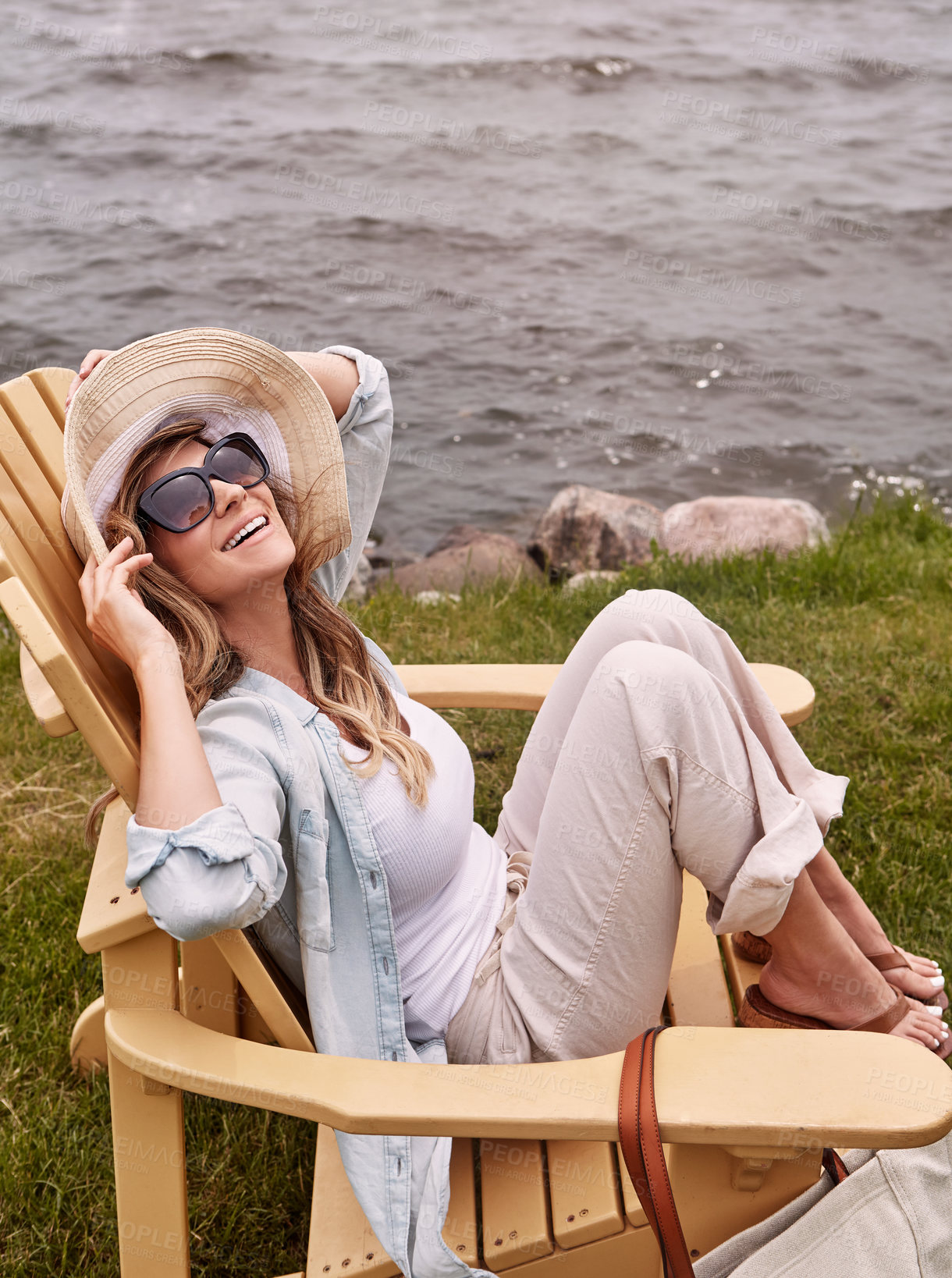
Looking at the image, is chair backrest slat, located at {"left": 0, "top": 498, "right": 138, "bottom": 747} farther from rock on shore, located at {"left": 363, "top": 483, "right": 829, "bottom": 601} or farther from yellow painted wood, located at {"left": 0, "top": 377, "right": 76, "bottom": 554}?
rock on shore, located at {"left": 363, "top": 483, "right": 829, "bottom": 601}

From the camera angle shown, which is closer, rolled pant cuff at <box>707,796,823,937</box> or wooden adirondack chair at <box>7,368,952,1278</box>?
wooden adirondack chair at <box>7,368,952,1278</box>

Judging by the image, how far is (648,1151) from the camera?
1554 millimetres

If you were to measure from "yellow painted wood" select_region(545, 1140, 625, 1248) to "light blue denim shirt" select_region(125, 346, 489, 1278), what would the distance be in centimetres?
18

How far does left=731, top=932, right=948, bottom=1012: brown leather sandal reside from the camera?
90.2 inches

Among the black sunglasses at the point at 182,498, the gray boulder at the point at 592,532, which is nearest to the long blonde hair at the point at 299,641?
the black sunglasses at the point at 182,498

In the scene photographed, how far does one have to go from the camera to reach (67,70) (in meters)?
14.0

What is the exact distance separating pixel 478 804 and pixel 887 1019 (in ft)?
5.10

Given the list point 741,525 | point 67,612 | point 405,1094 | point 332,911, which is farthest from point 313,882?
point 741,525

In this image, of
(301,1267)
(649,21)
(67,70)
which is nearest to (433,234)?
(67,70)

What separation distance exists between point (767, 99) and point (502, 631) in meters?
11.7

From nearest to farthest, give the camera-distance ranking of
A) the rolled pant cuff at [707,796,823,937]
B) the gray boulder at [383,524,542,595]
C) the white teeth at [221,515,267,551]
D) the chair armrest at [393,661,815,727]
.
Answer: the rolled pant cuff at [707,796,823,937] < the white teeth at [221,515,267,551] < the chair armrest at [393,661,815,727] < the gray boulder at [383,524,542,595]

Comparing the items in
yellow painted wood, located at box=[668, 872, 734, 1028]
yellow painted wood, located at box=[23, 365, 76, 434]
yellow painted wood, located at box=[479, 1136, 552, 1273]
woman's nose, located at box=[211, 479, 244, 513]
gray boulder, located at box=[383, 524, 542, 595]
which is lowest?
gray boulder, located at box=[383, 524, 542, 595]

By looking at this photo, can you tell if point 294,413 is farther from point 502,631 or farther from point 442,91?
point 442,91

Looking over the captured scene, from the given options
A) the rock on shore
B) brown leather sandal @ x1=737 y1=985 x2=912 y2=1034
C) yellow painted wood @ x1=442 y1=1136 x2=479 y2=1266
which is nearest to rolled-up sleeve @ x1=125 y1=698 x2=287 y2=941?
yellow painted wood @ x1=442 y1=1136 x2=479 y2=1266
